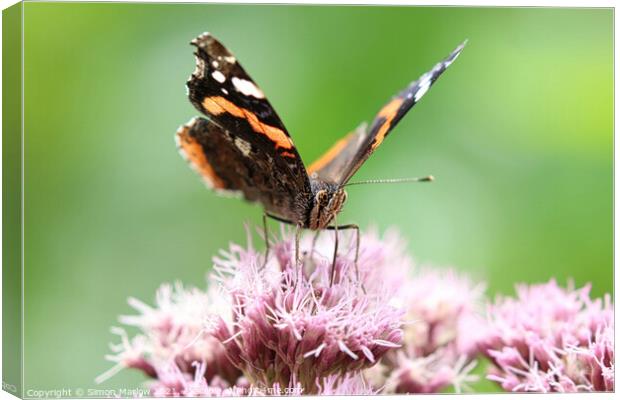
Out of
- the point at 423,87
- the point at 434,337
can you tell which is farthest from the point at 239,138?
the point at 434,337

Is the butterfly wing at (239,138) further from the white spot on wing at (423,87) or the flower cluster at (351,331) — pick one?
the white spot on wing at (423,87)

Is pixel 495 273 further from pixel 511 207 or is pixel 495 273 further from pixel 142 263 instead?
pixel 142 263

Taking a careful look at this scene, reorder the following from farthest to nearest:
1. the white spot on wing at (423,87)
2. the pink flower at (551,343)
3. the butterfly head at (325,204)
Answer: the pink flower at (551,343), the butterfly head at (325,204), the white spot on wing at (423,87)

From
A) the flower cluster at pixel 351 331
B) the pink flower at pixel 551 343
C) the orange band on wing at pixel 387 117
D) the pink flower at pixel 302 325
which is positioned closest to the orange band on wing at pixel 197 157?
the flower cluster at pixel 351 331

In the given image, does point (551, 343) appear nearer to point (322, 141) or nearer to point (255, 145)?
point (255, 145)

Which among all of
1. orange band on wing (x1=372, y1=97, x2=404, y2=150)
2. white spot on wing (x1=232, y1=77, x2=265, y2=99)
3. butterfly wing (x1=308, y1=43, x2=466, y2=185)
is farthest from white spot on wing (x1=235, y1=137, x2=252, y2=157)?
orange band on wing (x1=372, y1=97, x2=404, y2=150)

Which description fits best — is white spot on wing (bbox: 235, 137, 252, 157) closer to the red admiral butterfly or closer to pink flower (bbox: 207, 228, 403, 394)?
the red admiral butterfly
